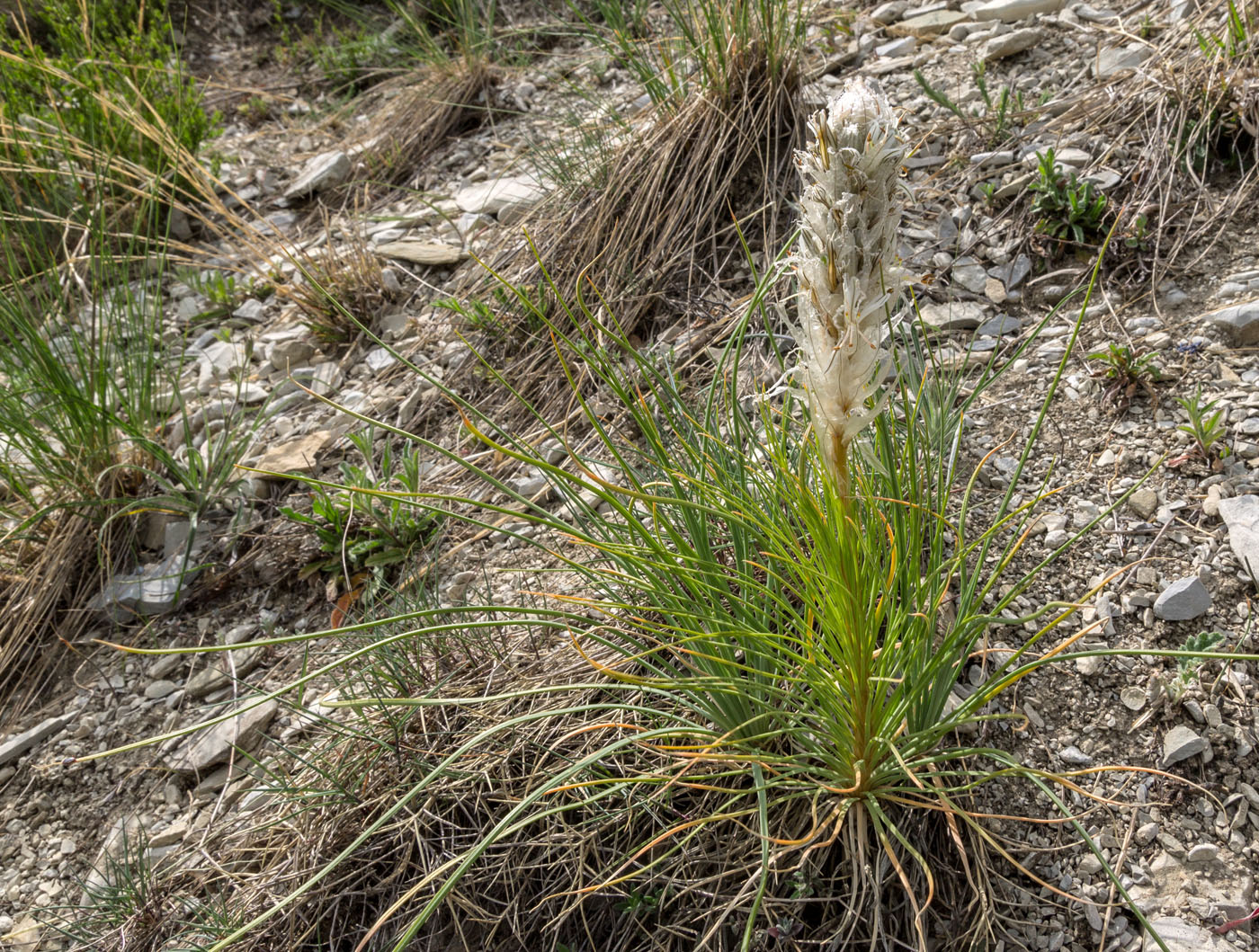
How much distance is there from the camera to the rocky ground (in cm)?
168

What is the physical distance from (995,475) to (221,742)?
2.17m

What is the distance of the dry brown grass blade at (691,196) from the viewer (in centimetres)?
310

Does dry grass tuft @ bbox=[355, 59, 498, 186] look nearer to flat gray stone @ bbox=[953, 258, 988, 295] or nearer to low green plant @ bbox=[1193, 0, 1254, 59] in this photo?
flat gray stone @ bbox=[953, 258, 988, 295]

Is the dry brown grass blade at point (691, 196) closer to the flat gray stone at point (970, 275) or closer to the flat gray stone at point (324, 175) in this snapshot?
the flat gray stone at point (970, 275)

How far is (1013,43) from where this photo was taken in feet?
10.6

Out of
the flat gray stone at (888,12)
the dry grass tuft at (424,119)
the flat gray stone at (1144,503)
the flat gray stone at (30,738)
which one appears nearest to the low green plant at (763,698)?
the flat gray stone at (1144,503)

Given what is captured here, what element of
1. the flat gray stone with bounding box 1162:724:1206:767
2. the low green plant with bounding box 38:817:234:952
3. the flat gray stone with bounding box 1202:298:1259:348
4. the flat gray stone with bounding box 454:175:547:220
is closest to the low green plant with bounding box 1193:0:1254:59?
the flat gray stone with bounding box 1202:298:1259:348

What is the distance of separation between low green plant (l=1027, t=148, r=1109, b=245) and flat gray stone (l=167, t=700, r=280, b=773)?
2.63m

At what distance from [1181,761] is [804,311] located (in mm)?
1221

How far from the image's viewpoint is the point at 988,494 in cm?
218

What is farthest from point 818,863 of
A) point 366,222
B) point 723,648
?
point 366,222

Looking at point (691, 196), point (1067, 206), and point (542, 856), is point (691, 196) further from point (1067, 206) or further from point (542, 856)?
point (542, 856)

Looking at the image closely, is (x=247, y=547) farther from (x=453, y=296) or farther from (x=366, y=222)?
(x=366, y=222)

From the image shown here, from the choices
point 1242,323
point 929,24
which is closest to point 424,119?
point 929,24
